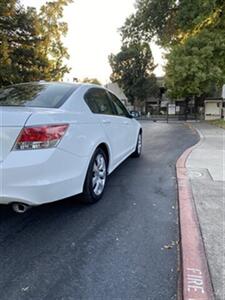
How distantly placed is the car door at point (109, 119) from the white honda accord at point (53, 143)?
0.05 ft

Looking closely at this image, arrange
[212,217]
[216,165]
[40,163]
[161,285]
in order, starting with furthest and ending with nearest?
[216,165]
[212,217]
[40,163]
[161,285]

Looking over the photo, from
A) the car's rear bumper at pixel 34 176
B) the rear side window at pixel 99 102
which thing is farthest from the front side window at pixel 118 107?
the car's rear bumper at pixel 34 176

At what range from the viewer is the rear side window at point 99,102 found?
4.03 metres

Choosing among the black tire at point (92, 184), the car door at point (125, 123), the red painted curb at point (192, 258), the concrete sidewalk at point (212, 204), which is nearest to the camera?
the red painted curb at point (192, 258)

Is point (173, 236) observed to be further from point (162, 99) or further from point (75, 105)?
point (162, 99)

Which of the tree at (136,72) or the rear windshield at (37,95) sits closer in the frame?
the rear windshield at (37,95)

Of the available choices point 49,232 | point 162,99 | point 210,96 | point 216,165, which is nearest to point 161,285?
point 49,232

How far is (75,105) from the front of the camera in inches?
142

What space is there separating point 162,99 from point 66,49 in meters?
29.4

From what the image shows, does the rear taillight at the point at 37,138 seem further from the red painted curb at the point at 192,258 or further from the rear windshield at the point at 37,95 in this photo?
the red painted curb at the point at 192,258

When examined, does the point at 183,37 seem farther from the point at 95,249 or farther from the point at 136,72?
the point at 95,249

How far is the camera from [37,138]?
2.82 meters

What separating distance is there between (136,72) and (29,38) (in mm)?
29007

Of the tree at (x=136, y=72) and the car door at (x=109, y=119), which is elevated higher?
the tree at (x=136, y=72)
